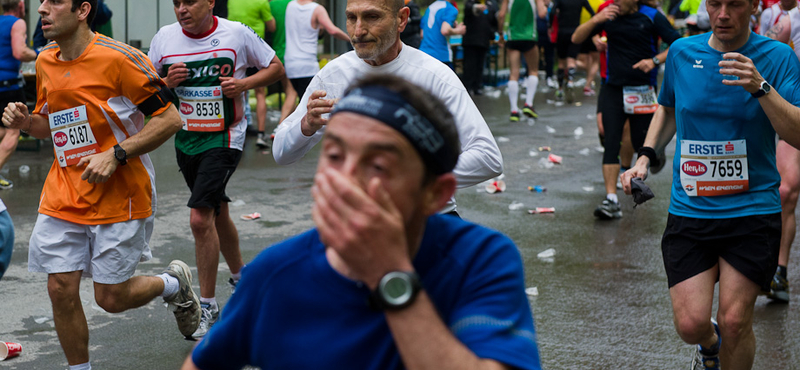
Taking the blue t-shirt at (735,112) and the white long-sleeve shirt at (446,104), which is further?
the blue t-shirt at (735,112)

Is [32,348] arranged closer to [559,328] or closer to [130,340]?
[130,340]

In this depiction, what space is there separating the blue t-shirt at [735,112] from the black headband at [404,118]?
2.71 meters

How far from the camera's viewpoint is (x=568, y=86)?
57.3 feet

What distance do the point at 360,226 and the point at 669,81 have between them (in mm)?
3211

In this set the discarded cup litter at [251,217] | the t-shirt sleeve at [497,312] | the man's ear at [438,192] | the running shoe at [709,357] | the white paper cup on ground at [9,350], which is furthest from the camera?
the discarded cup litter at [251,217]

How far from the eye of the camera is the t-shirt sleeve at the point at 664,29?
8289mm

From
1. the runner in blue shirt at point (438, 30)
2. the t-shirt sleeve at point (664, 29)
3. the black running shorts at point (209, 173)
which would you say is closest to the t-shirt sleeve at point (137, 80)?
the black running shorts at point (209, 173)

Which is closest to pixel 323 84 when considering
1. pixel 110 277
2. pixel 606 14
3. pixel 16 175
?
pixel 110 277

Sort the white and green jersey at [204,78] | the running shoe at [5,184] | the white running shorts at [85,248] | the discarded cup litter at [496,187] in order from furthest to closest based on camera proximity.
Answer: the discarded cup litter at [496,187] < the running shoe at [5,184] < the white and green jersey at [204,78] < the white running shorts at [85,248]

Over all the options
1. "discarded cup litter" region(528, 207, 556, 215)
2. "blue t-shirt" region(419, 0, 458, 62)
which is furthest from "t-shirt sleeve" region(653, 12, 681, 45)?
"blue t-shirt" region(419, 0, 458, 62)

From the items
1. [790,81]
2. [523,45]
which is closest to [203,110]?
[790,81]

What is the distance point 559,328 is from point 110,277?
253 cm

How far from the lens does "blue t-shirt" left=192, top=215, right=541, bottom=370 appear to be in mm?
1654

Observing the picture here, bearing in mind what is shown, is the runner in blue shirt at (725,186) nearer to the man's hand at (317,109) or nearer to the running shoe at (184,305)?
the man's hand at (317,109)
